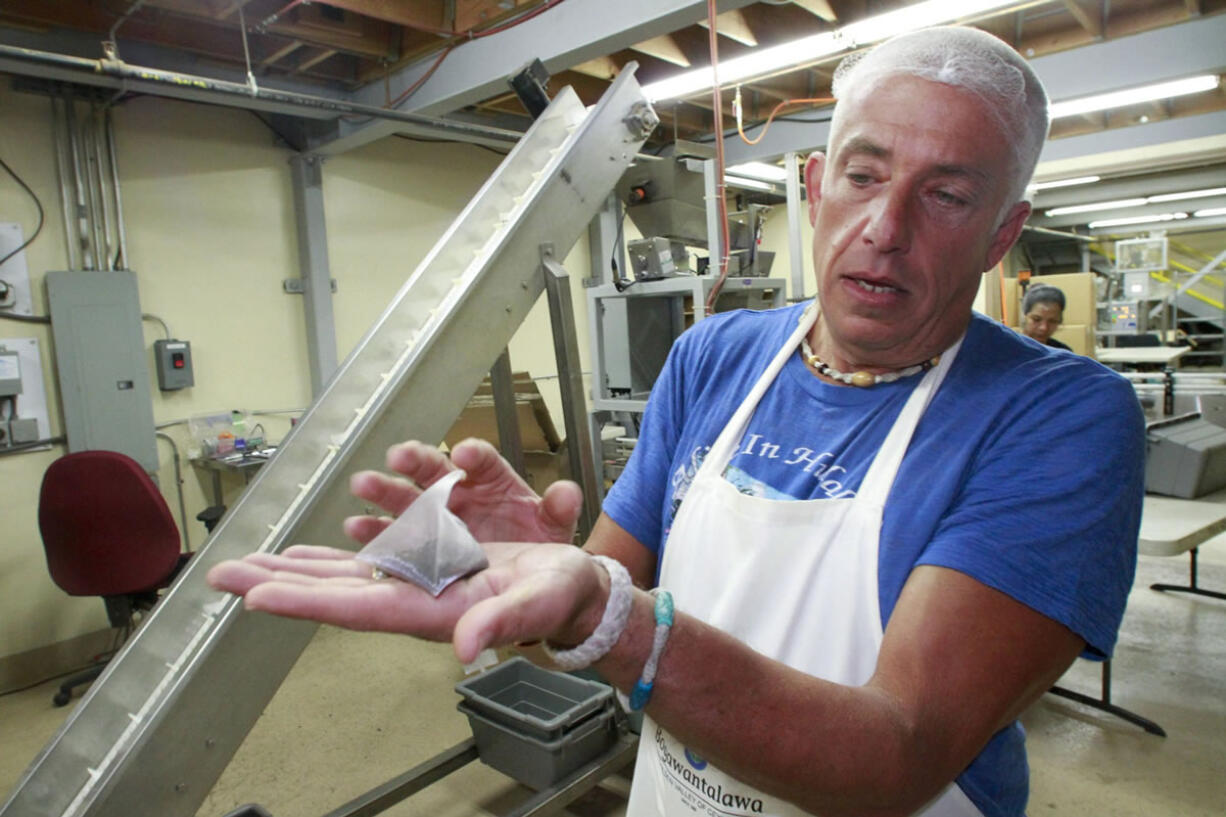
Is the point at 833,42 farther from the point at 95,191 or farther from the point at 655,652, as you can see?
the point at 95,191

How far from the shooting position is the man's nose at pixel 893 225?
0.80 meters

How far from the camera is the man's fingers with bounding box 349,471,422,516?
0.69 metres

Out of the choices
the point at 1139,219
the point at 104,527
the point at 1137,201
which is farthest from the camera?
the point at 1139,219

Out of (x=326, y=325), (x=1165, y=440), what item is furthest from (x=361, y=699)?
(x=1165, y=440)

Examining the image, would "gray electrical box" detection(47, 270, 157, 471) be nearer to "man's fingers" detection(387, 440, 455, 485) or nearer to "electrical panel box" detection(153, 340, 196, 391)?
"electrical panel box" detection(153, 340, 196, 391)

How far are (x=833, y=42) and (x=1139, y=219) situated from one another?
30.4 feet

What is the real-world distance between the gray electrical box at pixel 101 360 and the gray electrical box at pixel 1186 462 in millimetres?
4142

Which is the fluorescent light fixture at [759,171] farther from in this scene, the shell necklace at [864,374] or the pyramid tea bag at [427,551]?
the pyramid tea bag at [427,551]

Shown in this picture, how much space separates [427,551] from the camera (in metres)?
0.56

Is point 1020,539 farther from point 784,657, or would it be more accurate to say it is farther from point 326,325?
point 326,325

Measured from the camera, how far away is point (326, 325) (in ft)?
13.4

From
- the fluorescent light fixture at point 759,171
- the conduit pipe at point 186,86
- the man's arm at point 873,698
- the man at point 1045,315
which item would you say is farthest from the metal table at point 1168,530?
the conduit pipe at point 186,86

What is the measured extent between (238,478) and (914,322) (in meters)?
3.70

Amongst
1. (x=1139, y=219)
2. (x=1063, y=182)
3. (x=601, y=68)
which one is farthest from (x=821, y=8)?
(x=1139, y=219)
